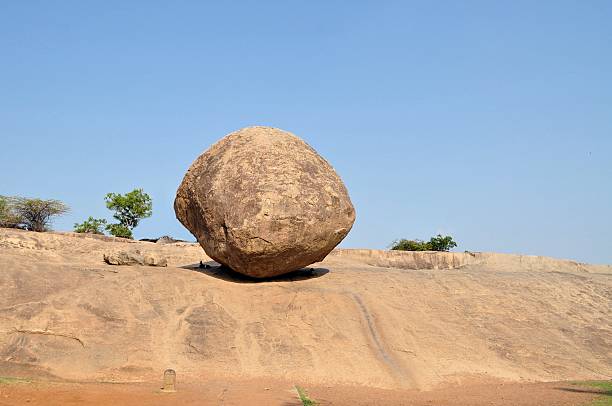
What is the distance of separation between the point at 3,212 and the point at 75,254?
1520 centimetres

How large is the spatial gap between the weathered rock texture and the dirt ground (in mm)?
3163

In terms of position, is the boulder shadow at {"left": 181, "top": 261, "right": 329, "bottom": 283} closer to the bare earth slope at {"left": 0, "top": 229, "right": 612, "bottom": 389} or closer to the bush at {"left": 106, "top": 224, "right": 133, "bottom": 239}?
the bare earth slope at {"left": 0, "top": 229, "right": 612, "bottom": 389}

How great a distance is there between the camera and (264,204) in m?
12.8

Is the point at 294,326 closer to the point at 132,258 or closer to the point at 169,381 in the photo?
the point at 169,381

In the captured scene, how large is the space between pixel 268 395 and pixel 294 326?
2.81m

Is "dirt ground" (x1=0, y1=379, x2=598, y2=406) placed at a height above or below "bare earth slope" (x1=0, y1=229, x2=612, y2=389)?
below

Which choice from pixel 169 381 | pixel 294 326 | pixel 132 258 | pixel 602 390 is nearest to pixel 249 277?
pixel 294 326

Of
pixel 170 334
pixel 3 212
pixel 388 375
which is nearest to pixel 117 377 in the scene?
pixel 170 334

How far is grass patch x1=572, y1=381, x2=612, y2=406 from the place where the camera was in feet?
30.9

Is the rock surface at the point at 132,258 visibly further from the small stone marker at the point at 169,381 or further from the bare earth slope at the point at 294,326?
the small stone marker at the point at 169,381

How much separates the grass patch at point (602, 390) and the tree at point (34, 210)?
26.6 metres

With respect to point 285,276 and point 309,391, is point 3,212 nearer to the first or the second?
point 285,276

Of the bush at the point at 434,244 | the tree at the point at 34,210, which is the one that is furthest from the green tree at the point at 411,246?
the tree at the point at 34,210

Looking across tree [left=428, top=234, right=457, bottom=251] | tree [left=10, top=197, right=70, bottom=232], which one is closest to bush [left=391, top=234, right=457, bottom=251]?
tree [left=428, top=234, right=457, bottom=251]
